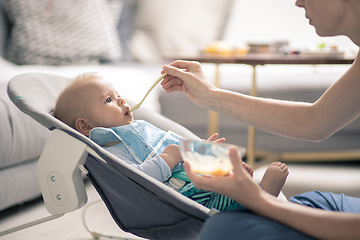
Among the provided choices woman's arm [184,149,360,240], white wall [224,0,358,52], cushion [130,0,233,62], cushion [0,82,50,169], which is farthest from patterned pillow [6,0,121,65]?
woman's arm [184,149,360,240]

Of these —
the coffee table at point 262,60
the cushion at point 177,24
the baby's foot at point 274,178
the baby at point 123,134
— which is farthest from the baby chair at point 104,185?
the cushion at point 177,24

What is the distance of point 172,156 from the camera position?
1016 mm

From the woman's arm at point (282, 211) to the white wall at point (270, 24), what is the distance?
8.22ft

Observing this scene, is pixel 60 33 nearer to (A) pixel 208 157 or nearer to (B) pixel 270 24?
(B) pixel 270 24

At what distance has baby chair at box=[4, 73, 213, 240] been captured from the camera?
0.79m

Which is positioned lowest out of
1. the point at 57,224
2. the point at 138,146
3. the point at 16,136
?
the point at 57,224

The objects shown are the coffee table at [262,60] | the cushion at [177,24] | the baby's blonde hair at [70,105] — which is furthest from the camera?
the cushion at [177,24]

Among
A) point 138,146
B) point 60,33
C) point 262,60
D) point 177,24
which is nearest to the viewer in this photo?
point 138,146

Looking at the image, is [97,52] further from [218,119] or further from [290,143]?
[290,143]

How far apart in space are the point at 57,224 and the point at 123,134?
63cm

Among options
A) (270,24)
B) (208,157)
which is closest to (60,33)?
(270,24)

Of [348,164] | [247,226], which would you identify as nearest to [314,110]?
[247,226]

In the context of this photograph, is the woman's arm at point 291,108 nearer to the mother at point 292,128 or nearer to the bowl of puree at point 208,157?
the mother at point 292,128

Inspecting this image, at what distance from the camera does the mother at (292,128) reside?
60cm
